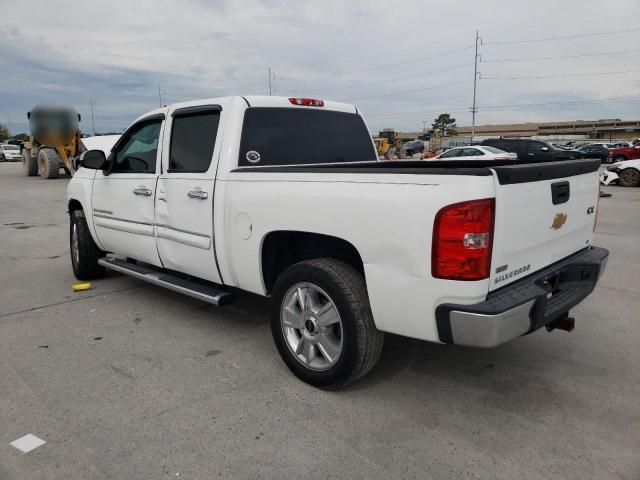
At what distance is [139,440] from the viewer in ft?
8.94

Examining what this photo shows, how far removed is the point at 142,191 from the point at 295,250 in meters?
1.73

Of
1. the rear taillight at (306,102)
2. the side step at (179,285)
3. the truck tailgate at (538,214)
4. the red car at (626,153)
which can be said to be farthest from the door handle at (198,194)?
the red car at (626,153)

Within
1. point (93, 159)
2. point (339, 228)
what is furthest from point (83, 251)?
point (339, 228)

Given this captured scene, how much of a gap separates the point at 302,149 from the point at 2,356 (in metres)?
2.85

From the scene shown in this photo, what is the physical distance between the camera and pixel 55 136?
72.8 ft

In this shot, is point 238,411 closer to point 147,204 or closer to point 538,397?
point 538,397

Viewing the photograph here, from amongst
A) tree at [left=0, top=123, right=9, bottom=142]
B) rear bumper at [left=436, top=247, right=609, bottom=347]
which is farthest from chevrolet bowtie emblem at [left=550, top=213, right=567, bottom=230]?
tree at [left=0, top=123, right=9, bottom=142]

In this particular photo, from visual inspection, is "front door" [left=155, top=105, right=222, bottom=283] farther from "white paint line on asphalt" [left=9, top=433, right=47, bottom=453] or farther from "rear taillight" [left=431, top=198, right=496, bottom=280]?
"rear taillight" [left=431, top=198, right=496, bottom=280]

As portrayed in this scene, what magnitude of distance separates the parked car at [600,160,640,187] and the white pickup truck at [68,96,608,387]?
16.5m

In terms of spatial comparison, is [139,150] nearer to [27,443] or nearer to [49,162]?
[27,443]

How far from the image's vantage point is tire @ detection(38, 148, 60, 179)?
2191 centimetres

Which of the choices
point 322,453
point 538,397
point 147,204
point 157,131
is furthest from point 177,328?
point 538,397

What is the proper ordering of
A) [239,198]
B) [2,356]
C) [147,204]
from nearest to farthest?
[239,198] < [2,356] < [147,204]

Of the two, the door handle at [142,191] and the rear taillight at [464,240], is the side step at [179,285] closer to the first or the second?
the door handle at [142,191]
